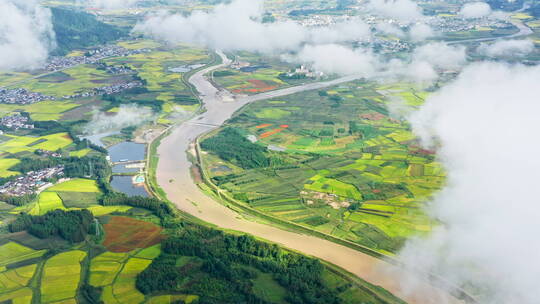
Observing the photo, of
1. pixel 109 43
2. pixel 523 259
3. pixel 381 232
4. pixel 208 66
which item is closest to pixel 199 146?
pixel 381 232

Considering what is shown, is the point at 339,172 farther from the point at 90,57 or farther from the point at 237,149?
the point at 90,57

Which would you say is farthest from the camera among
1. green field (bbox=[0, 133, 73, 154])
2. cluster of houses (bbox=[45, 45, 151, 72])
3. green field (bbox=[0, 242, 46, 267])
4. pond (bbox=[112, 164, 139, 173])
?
cluster of houses (bbox=[45, 45, 151, 72])

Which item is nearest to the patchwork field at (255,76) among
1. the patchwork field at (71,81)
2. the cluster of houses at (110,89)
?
the cluster of houses at (110,89)

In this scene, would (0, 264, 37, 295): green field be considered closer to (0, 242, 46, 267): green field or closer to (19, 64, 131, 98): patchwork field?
(0, 242, 46, 267): green field

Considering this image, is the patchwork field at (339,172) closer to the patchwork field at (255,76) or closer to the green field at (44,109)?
the patchwork field at (255,76)

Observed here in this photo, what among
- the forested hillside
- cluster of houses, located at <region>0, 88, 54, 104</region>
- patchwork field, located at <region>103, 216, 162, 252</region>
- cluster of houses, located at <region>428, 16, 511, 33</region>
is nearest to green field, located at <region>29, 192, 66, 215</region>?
patchwork field, located at <region>103, 216, 162, 252</region>
